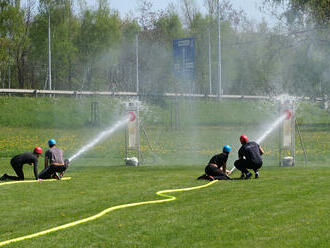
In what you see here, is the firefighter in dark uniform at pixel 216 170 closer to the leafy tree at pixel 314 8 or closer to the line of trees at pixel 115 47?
the leafy tree at pixel 314 8

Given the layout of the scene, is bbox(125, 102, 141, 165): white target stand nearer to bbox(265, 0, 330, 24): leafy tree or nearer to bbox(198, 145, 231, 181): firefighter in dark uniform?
bbox(198, 145, 231, 181): firefighter in dark uniform

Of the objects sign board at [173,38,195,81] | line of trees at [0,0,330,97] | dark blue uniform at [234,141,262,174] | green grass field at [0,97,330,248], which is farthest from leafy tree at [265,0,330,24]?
line of trees at [0,0,330,97]

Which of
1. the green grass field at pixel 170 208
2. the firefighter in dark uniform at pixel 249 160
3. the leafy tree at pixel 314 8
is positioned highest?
the leafy tree at pixel 314 8

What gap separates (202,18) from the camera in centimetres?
6600

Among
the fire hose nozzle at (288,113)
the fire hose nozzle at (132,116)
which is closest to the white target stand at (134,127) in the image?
the fire hose nozzle at (132,116)

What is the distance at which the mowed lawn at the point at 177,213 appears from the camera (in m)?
9.73

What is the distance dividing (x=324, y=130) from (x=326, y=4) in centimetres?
2030

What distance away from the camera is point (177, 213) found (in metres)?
12.1

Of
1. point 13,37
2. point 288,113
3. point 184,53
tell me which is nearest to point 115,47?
point 13,37

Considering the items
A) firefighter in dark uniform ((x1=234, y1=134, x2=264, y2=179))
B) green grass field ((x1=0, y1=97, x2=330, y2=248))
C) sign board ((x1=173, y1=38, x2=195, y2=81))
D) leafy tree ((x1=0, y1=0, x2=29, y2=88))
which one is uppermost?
leafy tree ((x1=0, y1=0, x2=29, y2=88))

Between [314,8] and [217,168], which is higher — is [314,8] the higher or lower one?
the higher one

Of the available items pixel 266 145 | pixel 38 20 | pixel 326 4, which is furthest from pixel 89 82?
pixel 326 4

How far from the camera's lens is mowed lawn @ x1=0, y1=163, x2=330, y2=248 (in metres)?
9.73

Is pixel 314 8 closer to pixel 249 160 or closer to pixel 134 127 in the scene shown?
pixel 134 127
